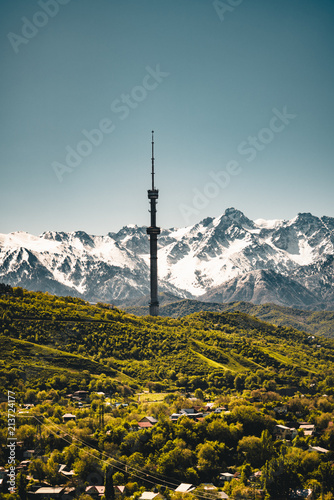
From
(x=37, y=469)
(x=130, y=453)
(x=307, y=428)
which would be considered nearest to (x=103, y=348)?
(x=130, y=453)

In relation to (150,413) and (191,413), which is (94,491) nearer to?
(191,413)

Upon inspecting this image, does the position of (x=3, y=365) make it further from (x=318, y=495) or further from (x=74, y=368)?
(x=318, y=495)

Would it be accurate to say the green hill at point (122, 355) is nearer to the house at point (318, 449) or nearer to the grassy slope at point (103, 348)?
the grassy slope at point (103, 348)

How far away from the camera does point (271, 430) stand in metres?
90.2

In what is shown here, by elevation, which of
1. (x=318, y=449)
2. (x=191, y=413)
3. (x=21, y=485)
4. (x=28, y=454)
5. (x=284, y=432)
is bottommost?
(x=21, y=485)

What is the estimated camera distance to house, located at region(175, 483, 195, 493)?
71.8 meters

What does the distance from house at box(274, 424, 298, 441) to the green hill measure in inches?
2228

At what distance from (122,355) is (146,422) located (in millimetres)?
71587

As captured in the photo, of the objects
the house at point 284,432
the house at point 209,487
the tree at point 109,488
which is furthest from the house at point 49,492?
the house at point 284,432

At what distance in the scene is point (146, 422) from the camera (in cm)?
9656

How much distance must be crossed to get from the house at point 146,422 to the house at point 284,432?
20.2 meters

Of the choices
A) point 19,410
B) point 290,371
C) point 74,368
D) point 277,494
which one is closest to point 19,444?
point 19,410

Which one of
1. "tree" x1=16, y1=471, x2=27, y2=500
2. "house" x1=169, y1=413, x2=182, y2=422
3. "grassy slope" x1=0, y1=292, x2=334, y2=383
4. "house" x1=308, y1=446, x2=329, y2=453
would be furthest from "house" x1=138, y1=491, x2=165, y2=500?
"grassy slope" x1=0, y1=292, x2=334, y2=383

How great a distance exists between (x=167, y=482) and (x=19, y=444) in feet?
77.6
